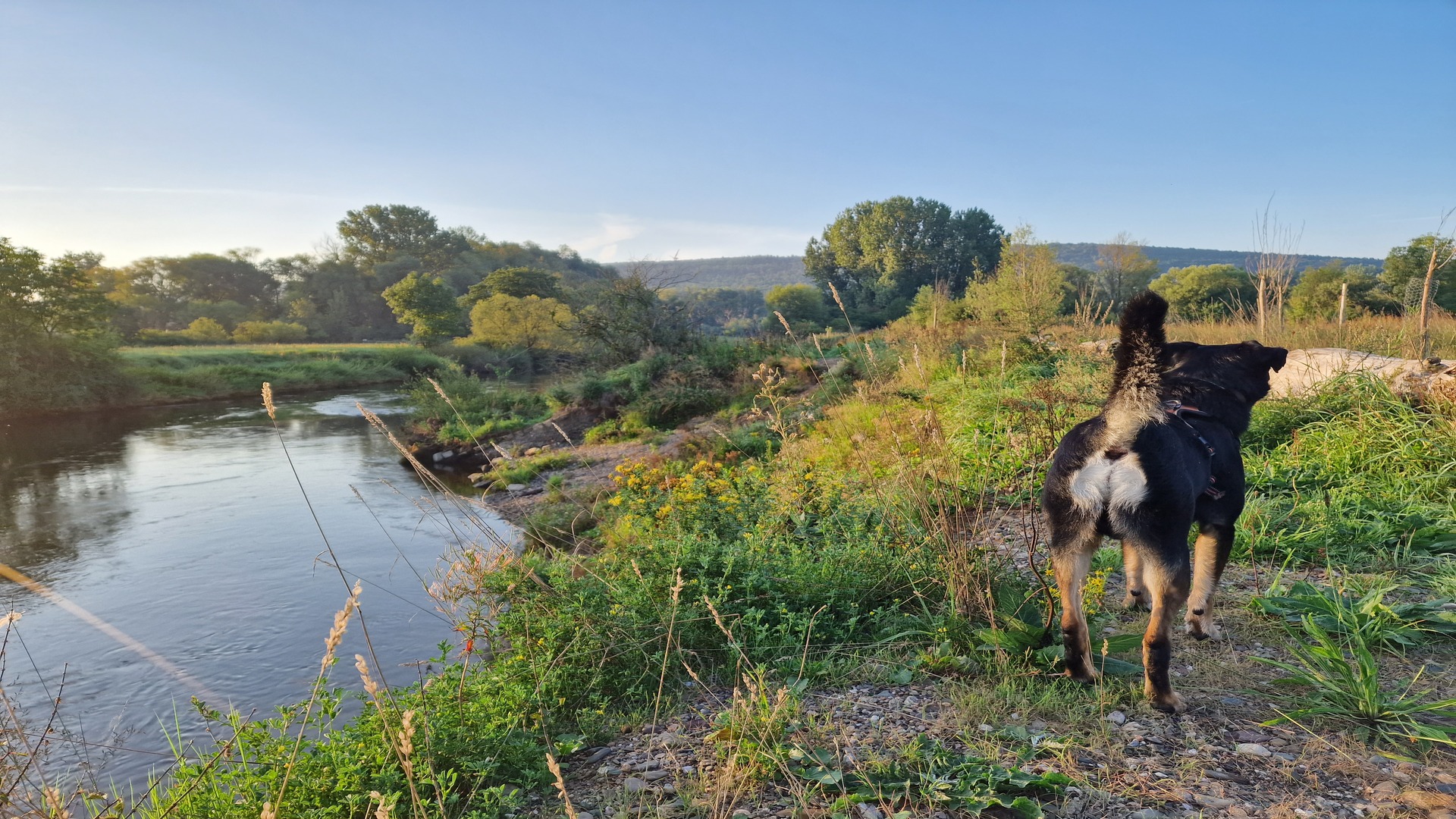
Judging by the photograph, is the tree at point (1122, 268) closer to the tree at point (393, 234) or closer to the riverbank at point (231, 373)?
the riverbank at point (231, 373)

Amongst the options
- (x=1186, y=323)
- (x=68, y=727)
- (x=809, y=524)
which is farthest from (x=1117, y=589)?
(x=1186, y=323)

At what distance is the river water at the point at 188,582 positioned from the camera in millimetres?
4852

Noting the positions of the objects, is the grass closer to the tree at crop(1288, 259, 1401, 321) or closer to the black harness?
the black harness

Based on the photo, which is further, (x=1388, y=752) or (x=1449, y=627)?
(x=1449, y=627)

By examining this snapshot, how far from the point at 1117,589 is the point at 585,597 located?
3011 millimetres

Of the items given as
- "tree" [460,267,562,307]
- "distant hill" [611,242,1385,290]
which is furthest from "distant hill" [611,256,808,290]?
"tree" [460,267,562,307]

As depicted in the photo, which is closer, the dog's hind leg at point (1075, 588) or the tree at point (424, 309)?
the dog's hind leg at point (1075, 588)

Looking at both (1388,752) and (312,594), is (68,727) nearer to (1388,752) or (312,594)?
(312,594)

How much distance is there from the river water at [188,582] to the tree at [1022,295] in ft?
32.6

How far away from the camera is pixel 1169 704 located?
2.59 metres

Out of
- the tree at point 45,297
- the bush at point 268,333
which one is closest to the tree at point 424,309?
the bush at point 268,333

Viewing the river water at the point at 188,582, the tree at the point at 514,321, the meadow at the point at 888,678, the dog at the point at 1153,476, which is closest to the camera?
the meadow at the point at 888,678

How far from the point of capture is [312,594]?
6.91 meters

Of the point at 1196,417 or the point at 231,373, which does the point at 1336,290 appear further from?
the point at 231,373
